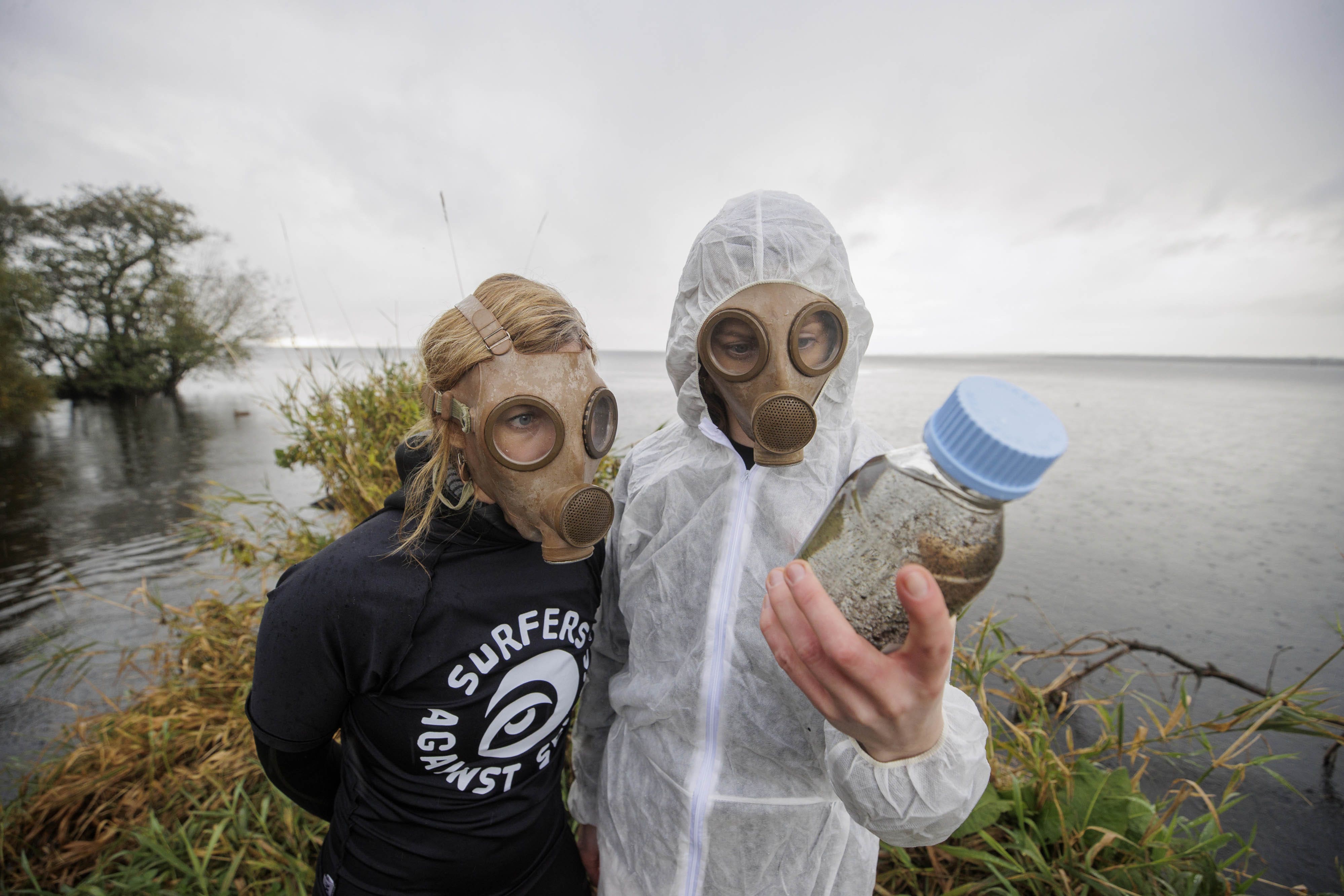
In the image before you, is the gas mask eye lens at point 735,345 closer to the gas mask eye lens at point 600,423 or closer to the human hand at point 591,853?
the gas mask eye lens at point 600,423

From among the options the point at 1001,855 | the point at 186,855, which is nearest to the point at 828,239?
the point at 1001,855

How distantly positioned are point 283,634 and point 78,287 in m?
28.2

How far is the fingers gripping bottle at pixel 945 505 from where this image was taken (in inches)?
25.8

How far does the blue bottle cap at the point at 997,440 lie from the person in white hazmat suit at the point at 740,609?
0.41 m

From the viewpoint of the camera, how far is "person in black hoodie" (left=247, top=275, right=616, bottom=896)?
108 cm

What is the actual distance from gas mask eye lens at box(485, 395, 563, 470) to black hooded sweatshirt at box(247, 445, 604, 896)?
0.62 feet

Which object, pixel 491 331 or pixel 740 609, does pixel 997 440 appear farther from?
pixel 491 331

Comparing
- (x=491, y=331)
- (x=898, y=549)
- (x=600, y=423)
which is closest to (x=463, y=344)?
(x=491, y=331)

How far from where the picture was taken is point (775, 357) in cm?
112

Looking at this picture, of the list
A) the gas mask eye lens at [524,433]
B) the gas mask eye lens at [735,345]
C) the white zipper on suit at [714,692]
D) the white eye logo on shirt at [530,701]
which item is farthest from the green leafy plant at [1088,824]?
the gas mask eye lens at [524,433]

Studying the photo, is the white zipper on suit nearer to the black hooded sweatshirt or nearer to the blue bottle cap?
the black hooded sweatshirt

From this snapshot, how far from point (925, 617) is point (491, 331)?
3.29ft

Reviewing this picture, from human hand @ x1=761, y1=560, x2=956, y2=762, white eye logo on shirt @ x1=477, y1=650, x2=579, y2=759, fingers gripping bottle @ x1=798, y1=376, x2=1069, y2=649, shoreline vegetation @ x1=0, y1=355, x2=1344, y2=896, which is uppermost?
fingers gripping bottle @ x1=798, y1=376, x2=1069, y2=649

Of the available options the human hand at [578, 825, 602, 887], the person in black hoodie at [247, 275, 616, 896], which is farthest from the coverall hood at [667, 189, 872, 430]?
the human hand at [578, 825, 602, 887]
